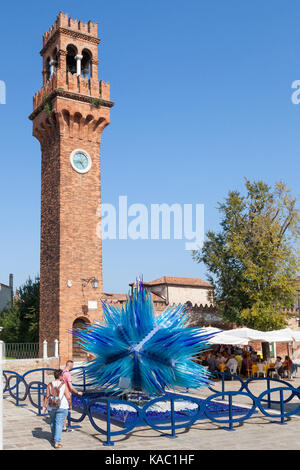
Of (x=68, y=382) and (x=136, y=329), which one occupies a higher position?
(x=136, y=329)

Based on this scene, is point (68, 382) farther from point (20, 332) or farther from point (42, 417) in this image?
point (20, 332)

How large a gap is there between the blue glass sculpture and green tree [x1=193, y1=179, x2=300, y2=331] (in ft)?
41.5

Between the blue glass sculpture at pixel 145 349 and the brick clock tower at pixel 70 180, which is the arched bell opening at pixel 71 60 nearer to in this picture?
the brick clock tower at pixel 70 180

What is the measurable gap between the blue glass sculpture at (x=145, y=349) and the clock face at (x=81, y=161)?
17592 mm

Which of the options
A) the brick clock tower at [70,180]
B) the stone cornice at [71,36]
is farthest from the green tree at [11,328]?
the stone cornice at [71,36]

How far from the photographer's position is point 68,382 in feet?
30.3

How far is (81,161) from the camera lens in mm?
28297

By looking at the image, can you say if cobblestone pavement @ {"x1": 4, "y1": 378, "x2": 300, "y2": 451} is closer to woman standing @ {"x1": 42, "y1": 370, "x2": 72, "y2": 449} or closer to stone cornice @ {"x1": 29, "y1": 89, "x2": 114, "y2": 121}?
woman standing @ {"x1": 42, "y1": 370, "x2": 72, "y2": 449}

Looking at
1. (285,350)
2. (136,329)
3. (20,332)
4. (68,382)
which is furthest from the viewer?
(285,350)

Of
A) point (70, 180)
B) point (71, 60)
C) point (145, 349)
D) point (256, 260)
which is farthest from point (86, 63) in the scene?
point (145, 349)
